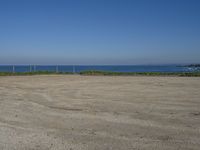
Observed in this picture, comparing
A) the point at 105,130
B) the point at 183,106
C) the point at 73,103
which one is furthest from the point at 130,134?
the point at 73,103

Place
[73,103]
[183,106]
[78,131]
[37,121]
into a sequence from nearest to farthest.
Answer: [78,131] → [37,121] → [183,106] → [73,103]

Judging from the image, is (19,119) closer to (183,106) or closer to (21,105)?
(21,105)

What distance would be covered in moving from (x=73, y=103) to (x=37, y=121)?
133 inches

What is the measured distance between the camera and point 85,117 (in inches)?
338

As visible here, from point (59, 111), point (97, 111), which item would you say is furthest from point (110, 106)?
point (59, 111)

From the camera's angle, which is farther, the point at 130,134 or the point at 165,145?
the point at 130,134

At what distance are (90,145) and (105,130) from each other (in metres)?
1.23

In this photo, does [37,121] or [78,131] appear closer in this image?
[78,131]

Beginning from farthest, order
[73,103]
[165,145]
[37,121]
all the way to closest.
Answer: [73,103] < [37,121] < [165,145]

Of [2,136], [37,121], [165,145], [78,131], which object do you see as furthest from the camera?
[37,121]

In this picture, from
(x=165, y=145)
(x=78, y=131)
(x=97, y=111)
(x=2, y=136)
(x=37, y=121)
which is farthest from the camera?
(x=97, y=111)

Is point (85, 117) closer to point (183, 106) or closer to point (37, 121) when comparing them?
point (37, 121)

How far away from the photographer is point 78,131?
6984 millimetres

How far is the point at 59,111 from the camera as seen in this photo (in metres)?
9.68
